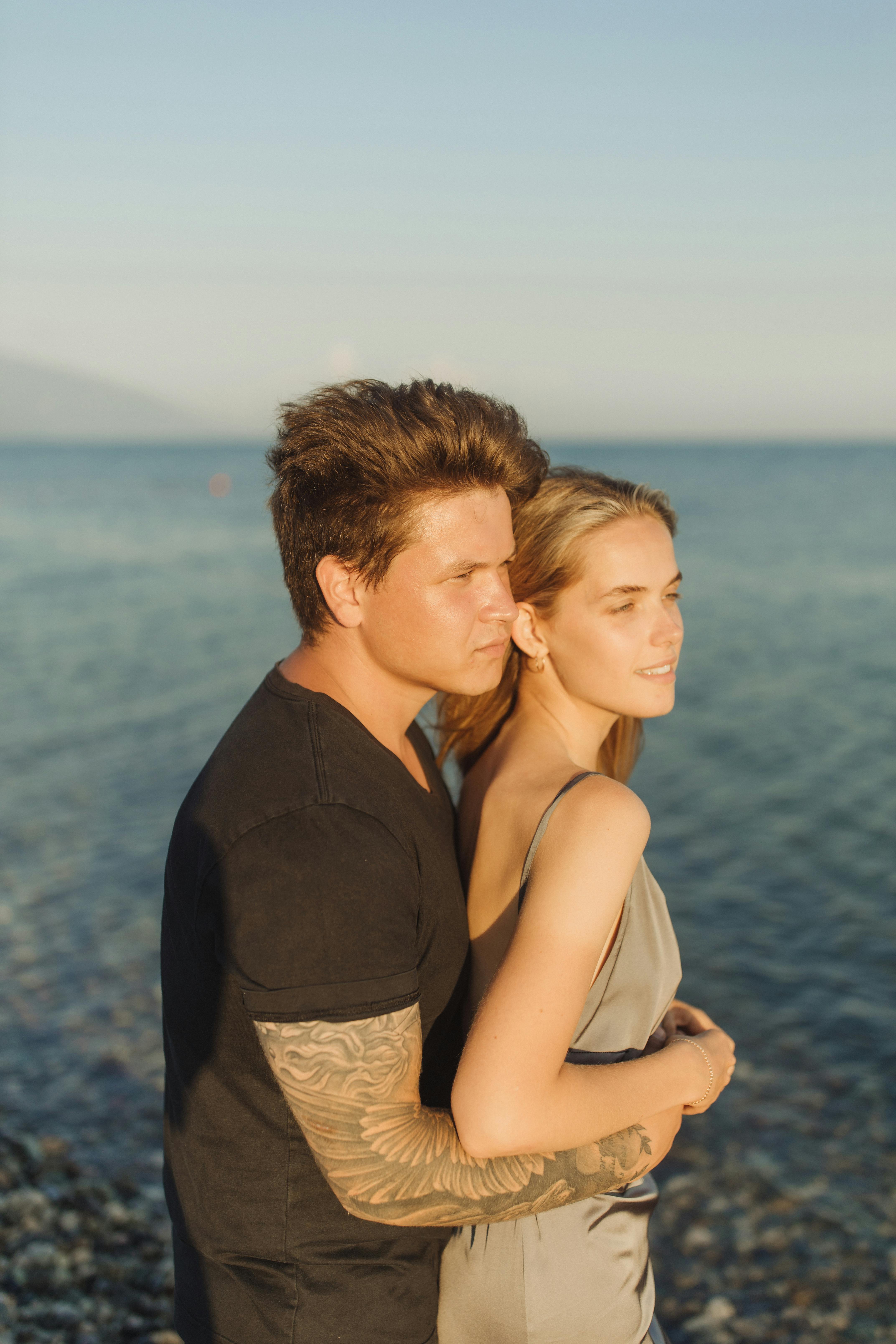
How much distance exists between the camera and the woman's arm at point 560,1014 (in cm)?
205

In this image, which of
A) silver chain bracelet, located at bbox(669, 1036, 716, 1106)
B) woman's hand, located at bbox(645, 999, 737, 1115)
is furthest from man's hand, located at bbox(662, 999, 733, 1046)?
silver chain bracelet, located at bbox(669, 1036, 716, 1106)

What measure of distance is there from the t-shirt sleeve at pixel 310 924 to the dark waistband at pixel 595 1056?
0.67 metres

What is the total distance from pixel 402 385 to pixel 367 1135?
1.96 metres

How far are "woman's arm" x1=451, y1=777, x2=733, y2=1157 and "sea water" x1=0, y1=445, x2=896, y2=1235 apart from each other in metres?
4.50

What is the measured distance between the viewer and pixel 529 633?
3.14 m

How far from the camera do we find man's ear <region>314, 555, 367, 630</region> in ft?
8.38

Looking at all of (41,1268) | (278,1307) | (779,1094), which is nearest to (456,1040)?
(278,1307)

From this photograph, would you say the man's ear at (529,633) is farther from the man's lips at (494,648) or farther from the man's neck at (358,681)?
the man's neck at (358,681)

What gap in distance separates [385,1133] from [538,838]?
2.52 ft

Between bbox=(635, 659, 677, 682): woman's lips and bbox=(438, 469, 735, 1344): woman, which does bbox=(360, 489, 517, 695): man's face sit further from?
bbox=(635, 659, 677, 682): woman's lips

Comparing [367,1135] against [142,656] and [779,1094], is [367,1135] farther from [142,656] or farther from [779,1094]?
[142,656]

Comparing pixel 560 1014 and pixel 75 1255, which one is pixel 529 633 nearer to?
pixel 560 1014

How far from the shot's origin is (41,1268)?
4.94m

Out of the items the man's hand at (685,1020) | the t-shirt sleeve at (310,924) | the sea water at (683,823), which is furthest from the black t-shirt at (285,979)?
the sea water at (683,823)
